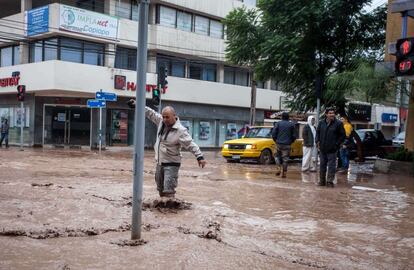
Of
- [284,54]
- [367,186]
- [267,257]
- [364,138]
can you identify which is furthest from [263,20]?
[267,257]

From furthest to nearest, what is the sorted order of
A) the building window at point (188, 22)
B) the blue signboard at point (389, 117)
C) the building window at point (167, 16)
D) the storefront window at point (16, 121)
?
the blue signboard at point (389, 117), the building window at point (188, 22), the building window at point (167, 16), the storefront window at point (16, 121)

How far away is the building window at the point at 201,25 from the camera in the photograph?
32.9 metres

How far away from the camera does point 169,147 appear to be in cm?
743

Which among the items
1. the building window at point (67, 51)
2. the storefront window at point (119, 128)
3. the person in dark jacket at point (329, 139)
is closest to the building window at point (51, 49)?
the building window at point (67, 51)

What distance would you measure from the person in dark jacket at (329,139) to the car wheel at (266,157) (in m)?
7.27

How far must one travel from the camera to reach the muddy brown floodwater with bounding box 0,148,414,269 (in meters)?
5.11

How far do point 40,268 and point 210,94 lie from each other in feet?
96.6

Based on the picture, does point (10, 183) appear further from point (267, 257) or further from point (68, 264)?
point (267, 257)

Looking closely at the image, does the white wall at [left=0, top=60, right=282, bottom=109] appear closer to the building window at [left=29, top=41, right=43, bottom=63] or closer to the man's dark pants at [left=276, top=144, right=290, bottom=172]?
the building window at [left=29, top=41, right=43, bottom=63]

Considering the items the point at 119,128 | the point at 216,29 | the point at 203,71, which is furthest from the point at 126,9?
the point at 216,29

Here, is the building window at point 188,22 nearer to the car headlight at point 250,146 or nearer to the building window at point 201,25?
the building window at point 201,25

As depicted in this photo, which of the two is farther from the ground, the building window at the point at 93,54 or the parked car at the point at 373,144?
the building window at the point at 93,54

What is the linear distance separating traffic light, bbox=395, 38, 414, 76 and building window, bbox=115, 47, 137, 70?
2362cm

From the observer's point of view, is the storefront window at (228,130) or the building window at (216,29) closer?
the building window at (216,29)
